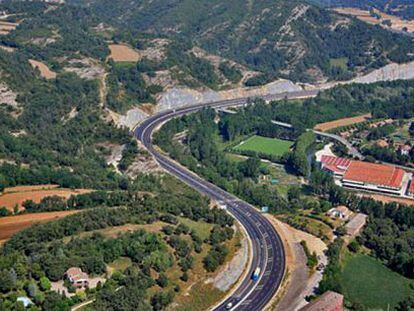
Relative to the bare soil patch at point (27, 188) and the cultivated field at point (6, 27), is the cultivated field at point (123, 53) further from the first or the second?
the bare soil patch at point (27, 188)

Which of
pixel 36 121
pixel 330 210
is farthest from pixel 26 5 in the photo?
pixel 330 210

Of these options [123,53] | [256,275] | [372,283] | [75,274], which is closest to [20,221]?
[75,274]

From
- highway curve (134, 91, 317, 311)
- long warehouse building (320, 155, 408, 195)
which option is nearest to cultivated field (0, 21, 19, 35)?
highway curve (134, 91, 317, 311)

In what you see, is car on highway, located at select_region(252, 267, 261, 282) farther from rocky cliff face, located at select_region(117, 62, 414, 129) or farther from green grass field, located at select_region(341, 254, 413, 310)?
rocky cliff face, located at select_region(117, 62, 414, 129)

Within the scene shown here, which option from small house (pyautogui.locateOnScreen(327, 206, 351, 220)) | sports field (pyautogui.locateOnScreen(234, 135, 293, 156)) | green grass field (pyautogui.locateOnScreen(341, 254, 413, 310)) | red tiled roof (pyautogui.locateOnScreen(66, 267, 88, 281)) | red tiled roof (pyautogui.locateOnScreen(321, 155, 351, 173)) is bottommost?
sports field (pyautogui.locateOnScreen(234, 135, 293, 156))

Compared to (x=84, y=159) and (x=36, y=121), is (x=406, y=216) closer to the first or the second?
(x=84, y=159)
